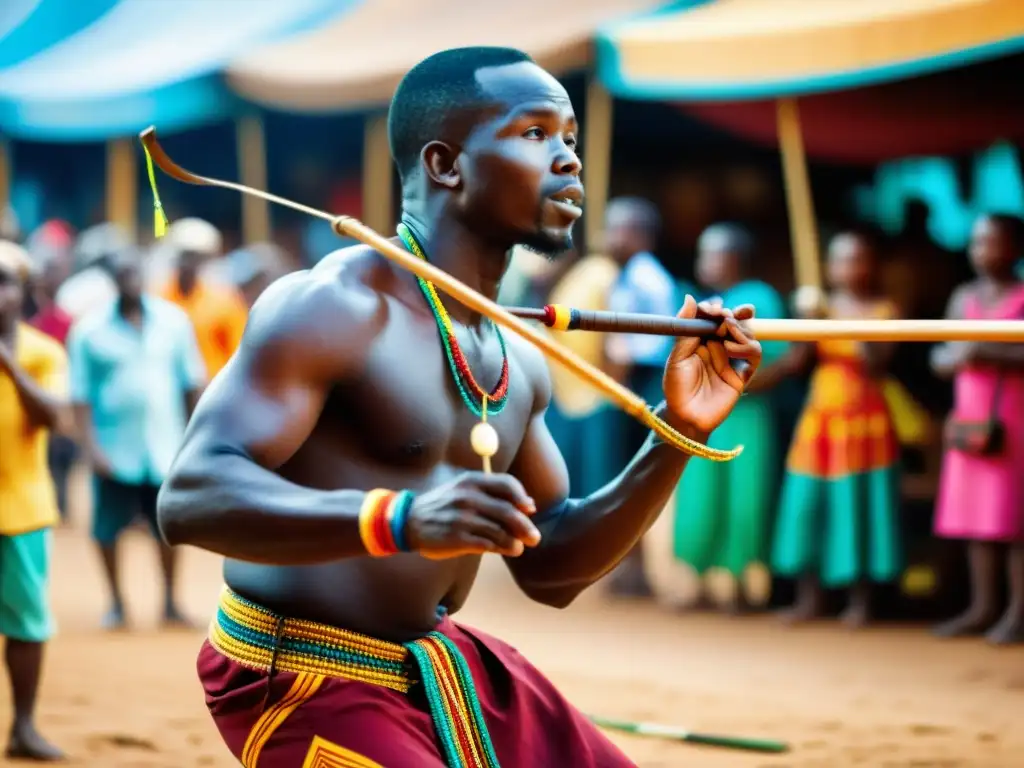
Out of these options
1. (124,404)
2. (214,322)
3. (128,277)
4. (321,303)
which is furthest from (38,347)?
(321,303)

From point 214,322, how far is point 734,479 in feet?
10.8

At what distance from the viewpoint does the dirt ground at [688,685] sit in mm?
4934

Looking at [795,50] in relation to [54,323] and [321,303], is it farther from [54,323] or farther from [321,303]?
[321,303]

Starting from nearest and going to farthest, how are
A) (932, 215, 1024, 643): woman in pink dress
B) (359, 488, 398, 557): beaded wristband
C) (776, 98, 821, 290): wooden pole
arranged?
(359, 488, 398, 557): beaded wristband < (932, 215, 1024, 643): woman in pink dress < (776, 98, 821, 290): wooden pole

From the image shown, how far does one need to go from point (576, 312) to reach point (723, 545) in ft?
17.1

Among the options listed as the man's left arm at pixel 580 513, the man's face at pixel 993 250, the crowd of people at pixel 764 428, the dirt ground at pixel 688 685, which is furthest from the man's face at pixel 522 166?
the man's face at pixel 993 250

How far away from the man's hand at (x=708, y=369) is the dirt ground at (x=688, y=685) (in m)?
2.47

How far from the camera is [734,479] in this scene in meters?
7.41

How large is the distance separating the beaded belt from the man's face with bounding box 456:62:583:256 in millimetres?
753

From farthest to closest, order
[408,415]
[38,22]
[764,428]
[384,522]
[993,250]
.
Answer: [38,22] → [764,428] → [993,250] → [408,415] → [384,522]

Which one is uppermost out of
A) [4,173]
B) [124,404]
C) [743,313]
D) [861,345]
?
[4,173]

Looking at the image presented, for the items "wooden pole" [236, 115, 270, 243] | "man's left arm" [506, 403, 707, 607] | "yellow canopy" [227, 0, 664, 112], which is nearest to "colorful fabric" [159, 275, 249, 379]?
"yellow canopy" [227, 0, 664, 112]

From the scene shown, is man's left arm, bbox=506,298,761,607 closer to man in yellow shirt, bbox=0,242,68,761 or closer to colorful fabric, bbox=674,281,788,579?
man in yellow shirt, bbox=0,242,68,761

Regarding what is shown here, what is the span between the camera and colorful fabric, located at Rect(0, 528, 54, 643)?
4.62 meters
